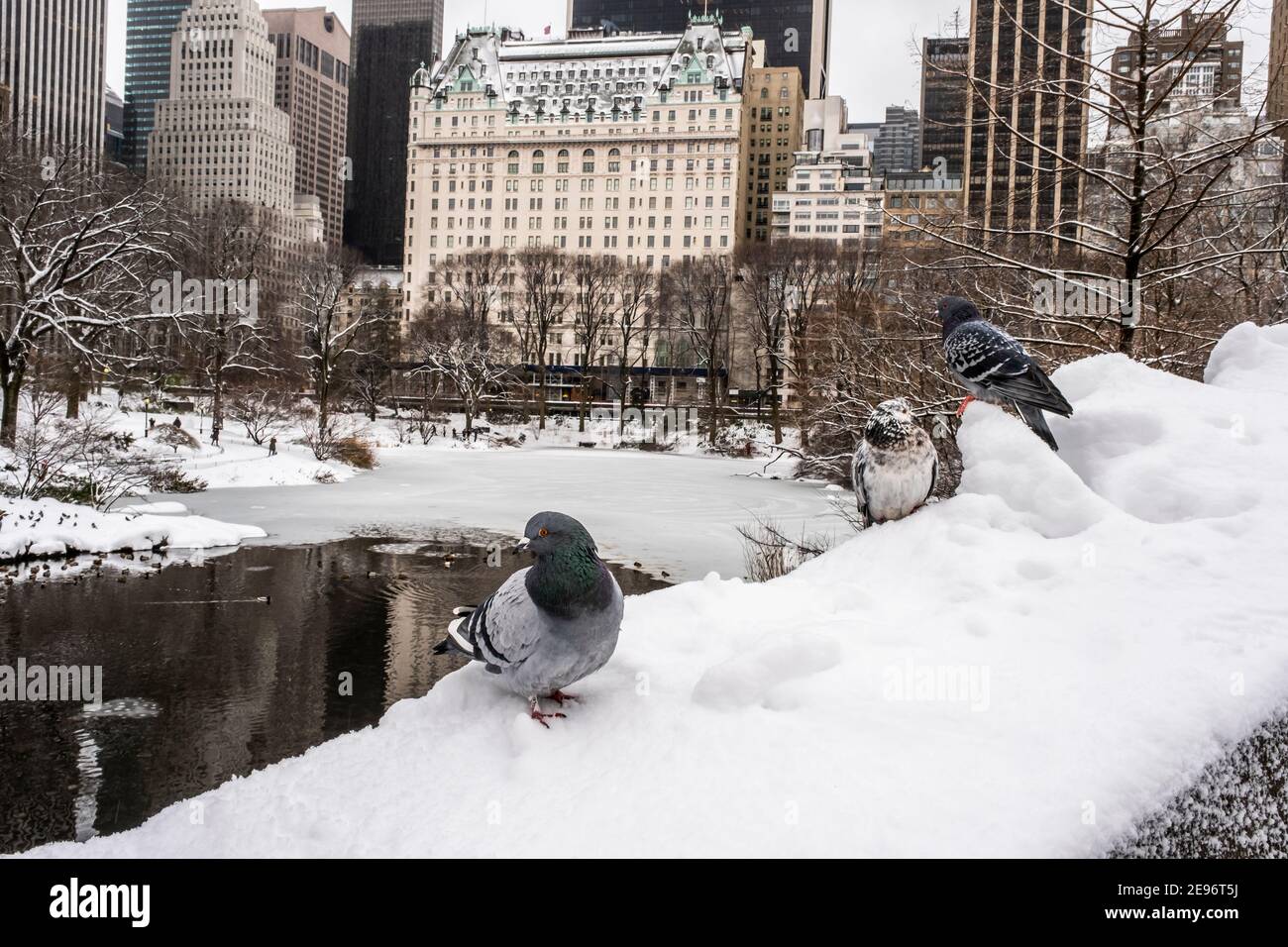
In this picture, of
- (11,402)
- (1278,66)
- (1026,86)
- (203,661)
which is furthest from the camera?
(11,402)

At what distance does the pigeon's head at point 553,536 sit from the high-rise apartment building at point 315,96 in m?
189

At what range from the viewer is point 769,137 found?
13562 cm

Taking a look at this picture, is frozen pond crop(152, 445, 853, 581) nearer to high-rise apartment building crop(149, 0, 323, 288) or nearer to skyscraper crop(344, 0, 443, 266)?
high-rise apartment building crop(149, 0, 323, 288)

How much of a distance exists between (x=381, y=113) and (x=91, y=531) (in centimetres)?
19583

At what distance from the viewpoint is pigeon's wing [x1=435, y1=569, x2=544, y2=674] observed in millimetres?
3496

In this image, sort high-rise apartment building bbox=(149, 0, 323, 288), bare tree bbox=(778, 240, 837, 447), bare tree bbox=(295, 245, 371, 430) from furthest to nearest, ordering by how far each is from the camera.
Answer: high-rise apartment building bbox=(149, 0, 323, 288) < bare tree bbox=(778, 240, 837, 447) < bare tree bbox=(295, 245, 371, 430)

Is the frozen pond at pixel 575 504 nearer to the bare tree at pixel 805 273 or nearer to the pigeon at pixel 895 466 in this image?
the pigeon at pixel 895 466

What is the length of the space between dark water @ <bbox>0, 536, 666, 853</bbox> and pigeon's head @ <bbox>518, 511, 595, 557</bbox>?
5266 millimetres

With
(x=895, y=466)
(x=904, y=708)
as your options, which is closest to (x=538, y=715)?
(x=904, y=708)

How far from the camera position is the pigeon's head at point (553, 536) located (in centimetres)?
348

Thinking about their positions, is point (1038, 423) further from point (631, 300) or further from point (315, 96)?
point (315, 96)

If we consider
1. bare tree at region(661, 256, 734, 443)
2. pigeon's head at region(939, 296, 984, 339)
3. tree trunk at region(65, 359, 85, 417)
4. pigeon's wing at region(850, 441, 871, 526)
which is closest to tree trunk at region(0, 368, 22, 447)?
tree trunk at region(65, 359, 85, 417)

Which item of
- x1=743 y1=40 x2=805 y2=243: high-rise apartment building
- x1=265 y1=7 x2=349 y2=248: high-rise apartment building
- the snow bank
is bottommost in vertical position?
the snow bank

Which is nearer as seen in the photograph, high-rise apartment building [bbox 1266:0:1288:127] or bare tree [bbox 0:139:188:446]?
high-rise apartment building [bbox 1266:0:1288:127]
